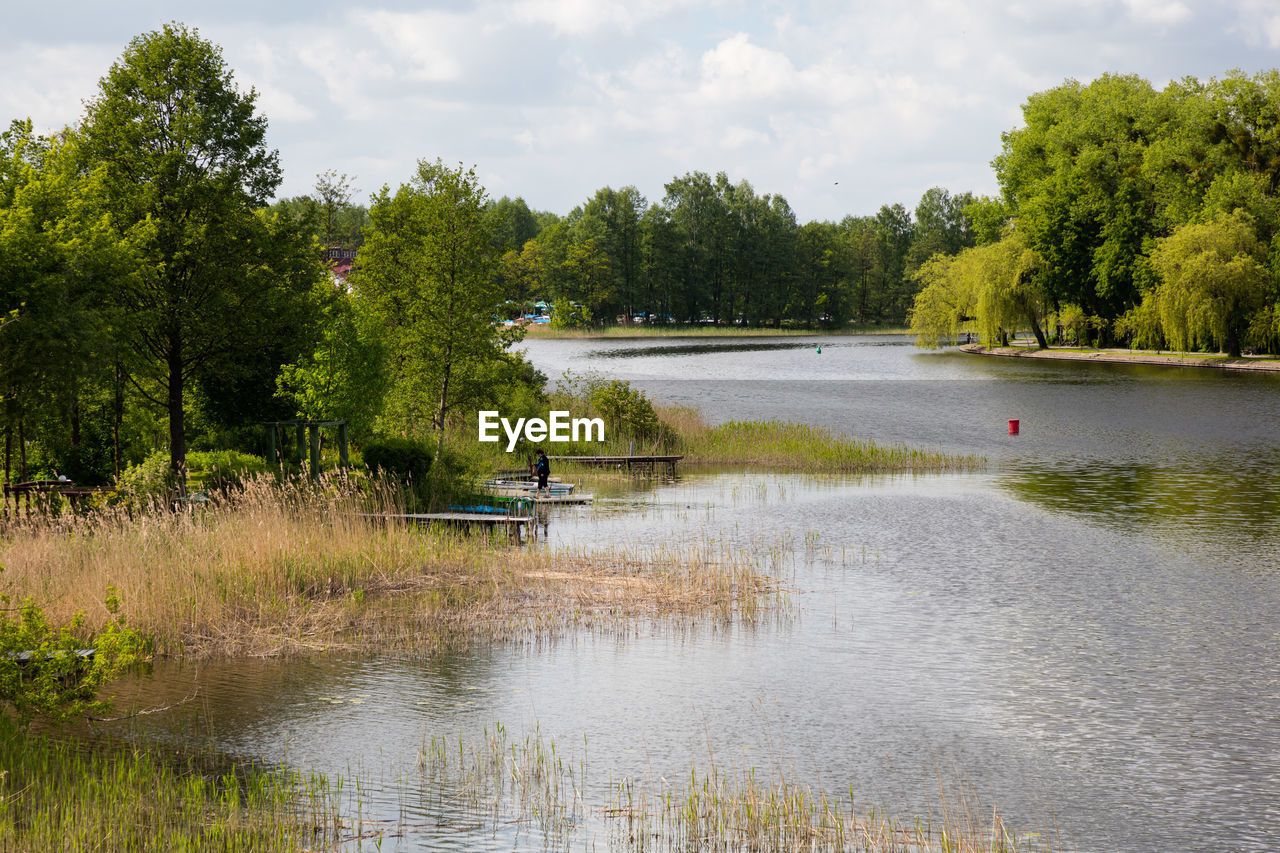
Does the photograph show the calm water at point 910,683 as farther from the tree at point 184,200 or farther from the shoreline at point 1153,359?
the shoreline at point 1153,359

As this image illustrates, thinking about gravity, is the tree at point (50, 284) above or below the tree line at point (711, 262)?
below

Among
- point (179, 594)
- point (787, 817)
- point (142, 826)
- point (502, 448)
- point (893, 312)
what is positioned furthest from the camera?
point (893, 312)

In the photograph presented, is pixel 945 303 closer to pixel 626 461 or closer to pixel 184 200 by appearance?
pixel 626 461

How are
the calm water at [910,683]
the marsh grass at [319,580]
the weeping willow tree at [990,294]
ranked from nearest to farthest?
the calm water at [910,683] < the marsh grass at [319,580] < the weeping willow tree at [990,294]

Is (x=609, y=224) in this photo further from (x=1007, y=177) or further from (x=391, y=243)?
(x=391, y=243)

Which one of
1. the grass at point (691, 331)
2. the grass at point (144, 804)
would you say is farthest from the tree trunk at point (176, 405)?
the grass at point (691, 331)

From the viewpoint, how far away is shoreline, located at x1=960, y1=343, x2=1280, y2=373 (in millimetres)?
79062

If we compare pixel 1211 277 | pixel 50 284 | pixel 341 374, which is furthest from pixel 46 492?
pixel 1211 277

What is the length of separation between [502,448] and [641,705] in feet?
89.0

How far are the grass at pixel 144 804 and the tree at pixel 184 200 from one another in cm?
1675

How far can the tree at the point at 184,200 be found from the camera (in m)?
27.5

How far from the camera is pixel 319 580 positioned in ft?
61.5

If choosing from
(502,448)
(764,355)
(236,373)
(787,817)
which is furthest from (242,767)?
(764,355)

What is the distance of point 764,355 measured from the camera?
123 meters
